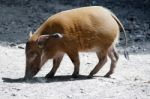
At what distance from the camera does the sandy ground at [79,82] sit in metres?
7.93

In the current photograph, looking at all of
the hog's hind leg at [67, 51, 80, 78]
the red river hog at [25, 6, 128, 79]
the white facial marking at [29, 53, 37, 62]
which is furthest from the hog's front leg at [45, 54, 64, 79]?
the white facial marking at [29, 53, 37, 62]

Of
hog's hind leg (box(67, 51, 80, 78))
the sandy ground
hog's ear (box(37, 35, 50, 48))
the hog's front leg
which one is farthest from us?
the hog's front leg

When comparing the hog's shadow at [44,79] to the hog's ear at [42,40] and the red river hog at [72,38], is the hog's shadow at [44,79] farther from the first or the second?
the hog's ear at [42,40]

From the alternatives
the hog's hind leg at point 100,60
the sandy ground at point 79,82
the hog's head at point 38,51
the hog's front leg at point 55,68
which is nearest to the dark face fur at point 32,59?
the hog's head at point 38,51

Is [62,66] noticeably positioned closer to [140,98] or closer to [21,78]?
[21,78]

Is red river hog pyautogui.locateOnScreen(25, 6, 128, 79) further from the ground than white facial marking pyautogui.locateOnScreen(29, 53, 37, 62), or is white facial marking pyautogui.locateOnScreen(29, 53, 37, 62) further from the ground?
red river hog pyautogui.locateOnScreen(25, 6, 128, 79)

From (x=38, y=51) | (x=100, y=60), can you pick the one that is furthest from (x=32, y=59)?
(x=100, y=60)

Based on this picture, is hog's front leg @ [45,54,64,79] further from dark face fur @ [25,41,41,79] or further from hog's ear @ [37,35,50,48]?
hog's ear @ [37,35,50,48]

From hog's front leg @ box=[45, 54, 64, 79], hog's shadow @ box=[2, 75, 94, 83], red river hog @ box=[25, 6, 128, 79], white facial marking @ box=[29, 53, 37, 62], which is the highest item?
red river hog @ box=[25, 6, 128, 79]

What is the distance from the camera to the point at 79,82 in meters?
8.62

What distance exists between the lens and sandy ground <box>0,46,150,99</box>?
26.0ft

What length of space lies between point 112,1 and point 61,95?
888cm

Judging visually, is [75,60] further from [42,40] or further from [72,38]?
[42,40]

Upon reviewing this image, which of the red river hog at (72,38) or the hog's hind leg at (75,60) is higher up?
the red river hog at (72,38)
